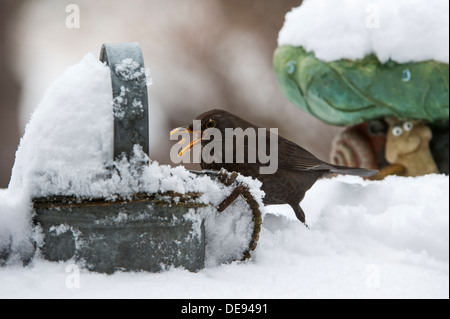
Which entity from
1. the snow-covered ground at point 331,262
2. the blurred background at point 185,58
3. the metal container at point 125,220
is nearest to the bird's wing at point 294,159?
the snow-covered ground at point 331,262

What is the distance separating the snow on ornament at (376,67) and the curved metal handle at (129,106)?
193 cm

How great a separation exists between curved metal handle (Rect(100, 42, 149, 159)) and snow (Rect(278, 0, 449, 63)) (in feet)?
6.33

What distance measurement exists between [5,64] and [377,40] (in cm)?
295

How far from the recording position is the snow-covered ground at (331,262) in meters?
0.91

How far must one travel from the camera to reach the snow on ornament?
256 centimetres

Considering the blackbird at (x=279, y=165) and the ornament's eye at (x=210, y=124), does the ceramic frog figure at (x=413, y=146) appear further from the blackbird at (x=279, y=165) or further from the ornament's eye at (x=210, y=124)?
the ornament's eye at (x=210, y=124)

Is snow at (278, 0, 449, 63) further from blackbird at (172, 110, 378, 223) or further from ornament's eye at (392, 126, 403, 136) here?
blackbird at (172, 110, 378, 223)

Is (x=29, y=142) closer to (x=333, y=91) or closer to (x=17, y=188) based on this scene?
(x=17, y=188)

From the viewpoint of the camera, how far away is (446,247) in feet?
4.99

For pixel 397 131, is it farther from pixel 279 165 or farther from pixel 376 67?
pixel 279 165

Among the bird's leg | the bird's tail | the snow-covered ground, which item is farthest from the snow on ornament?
the bird's leg

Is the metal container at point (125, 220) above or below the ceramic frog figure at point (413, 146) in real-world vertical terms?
below

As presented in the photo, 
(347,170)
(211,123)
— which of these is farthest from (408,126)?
(211,123)
